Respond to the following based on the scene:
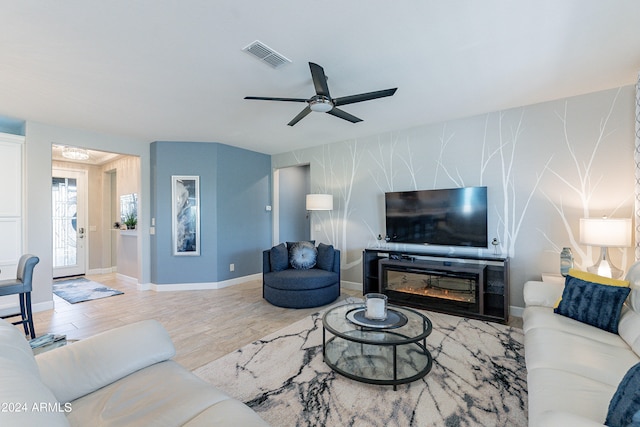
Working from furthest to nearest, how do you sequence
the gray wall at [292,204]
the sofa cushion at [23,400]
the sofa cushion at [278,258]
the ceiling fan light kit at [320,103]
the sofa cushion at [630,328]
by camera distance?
the gray wall at [292,204], the sofa cushion at [278,258], the ceiling fan light kit at [320,103], the sofa cushion at [630,328], the sofa cushion at [23,400]

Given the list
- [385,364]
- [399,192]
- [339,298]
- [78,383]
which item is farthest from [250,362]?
[399,192]

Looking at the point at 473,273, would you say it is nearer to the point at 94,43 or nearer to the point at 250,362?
the point at 250,362

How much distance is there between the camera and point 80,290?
16.2 ft

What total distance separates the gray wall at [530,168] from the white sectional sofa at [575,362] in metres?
1.24

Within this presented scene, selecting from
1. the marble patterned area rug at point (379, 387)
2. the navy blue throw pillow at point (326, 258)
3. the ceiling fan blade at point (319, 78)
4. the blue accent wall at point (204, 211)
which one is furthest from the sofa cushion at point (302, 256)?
the ceiling fan blade at point (319, 78)

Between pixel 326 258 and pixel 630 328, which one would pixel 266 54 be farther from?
pixel 630 328

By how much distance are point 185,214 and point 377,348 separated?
12.9 feet

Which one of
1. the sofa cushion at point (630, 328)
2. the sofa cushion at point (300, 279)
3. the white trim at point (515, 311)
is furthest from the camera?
the sofa cushion at point (300, 279)

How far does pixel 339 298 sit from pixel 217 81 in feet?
10.5

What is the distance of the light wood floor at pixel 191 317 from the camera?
9.19 feet

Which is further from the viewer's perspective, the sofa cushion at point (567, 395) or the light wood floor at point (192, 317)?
the light wood floor at point (192, 317)

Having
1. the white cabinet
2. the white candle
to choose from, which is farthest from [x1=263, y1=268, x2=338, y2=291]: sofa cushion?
the white cabinet

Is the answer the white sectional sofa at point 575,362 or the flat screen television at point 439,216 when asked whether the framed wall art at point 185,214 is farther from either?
the white sectional sofa at point 575,362

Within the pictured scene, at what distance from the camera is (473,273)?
11.0 feet
